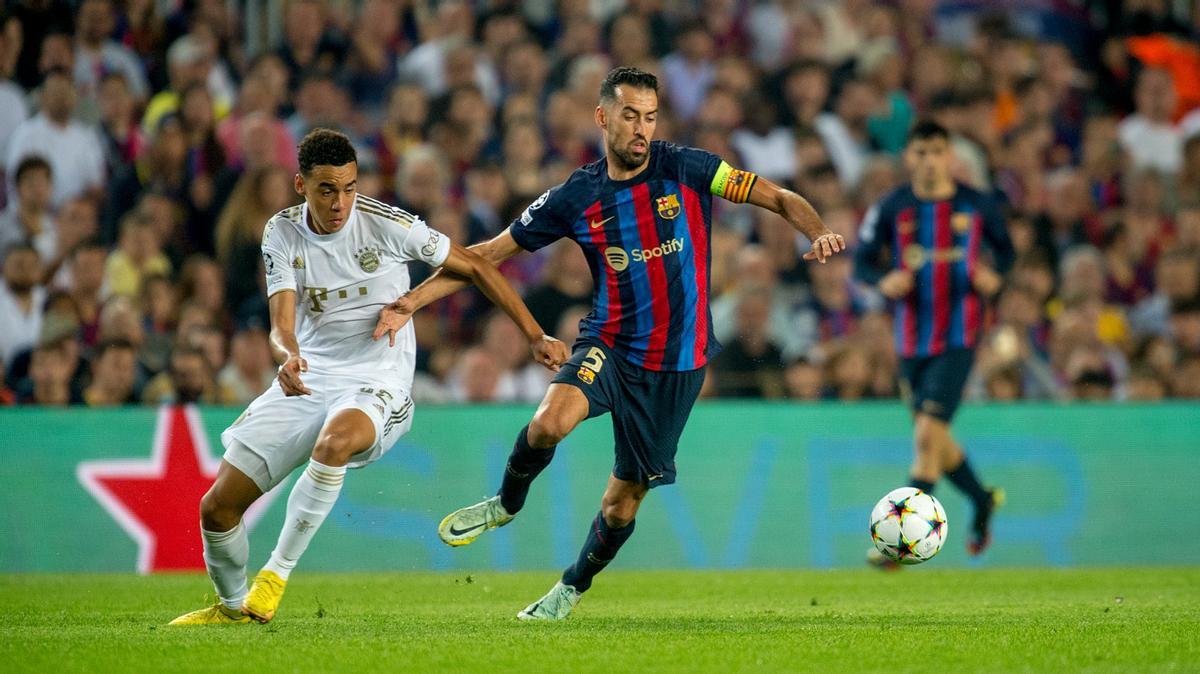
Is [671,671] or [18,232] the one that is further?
[18,232]

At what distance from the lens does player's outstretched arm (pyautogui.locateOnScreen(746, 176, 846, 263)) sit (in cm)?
717

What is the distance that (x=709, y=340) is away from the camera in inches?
316

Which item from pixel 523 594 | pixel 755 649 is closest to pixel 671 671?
pixel 755 649

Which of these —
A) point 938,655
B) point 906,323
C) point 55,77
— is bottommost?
point 938,655

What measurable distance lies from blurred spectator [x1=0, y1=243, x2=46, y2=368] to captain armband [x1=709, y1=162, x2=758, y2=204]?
682 cm

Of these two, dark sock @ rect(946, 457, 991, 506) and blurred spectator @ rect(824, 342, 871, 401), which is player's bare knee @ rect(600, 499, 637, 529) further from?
blurred spectator @ rect(824, 342, 871, 401)

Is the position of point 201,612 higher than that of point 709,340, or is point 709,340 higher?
point 709,340

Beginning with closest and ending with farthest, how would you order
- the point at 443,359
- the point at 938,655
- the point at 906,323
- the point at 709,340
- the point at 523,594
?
1. the point at 938,655
2. the point at 709,340
3. the point at 523,594
4. the point at 906,323
5. the point at 443,359

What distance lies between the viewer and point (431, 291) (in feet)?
25.5

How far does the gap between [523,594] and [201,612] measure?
2362 mm

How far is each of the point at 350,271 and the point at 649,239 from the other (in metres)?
1.50

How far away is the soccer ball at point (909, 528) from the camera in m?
8.20

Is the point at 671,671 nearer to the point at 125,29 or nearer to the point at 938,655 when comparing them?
the point at 938,655

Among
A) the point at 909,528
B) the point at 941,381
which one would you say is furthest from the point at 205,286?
the point at 909,528
